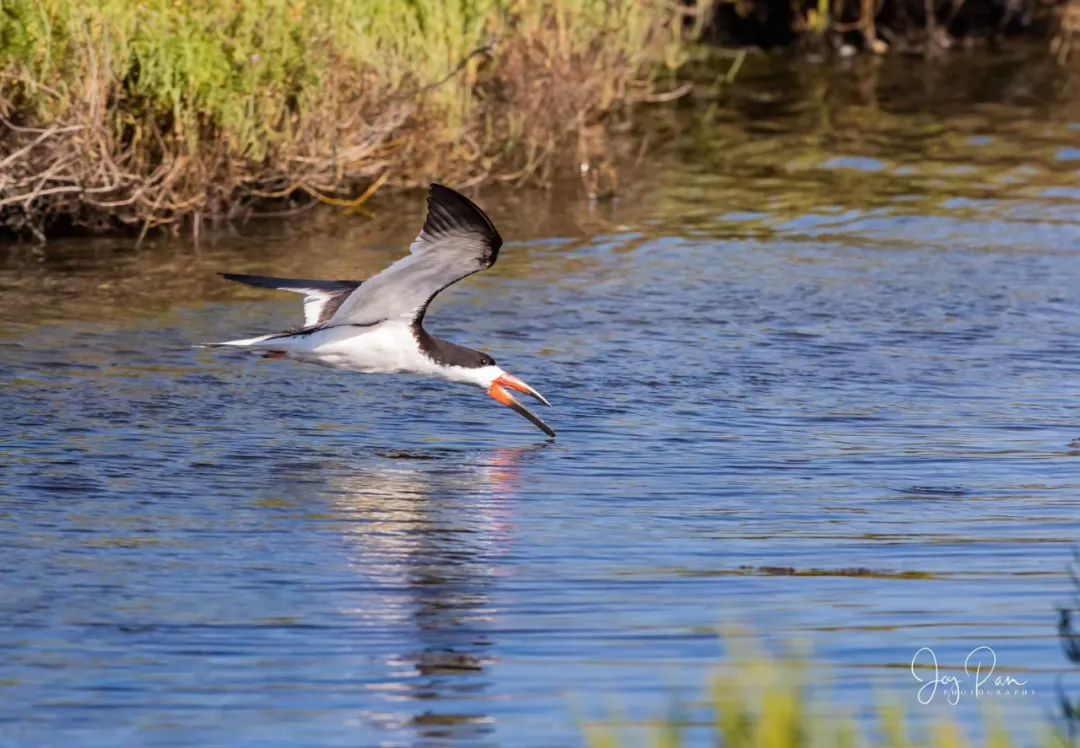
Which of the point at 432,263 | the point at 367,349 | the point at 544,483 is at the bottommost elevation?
the point at 544,483

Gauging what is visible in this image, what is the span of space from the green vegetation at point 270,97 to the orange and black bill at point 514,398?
3.52 metres

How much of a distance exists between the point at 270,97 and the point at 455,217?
4.46 m

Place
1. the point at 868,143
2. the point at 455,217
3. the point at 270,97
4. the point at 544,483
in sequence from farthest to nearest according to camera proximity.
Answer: the point at 868,143
the point at 270,97
the point at 455,217
the point at 544,483

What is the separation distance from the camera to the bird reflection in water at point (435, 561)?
5820 mm

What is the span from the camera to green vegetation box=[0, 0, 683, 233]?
1163 cm

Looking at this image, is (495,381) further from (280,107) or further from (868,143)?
(868,143)

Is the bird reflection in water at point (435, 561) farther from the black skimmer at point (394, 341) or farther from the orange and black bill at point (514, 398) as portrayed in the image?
the black skimmer at point (394, 341)

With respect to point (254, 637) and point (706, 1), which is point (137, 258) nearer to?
point (254, 637)

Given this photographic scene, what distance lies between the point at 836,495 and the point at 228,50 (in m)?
6.04

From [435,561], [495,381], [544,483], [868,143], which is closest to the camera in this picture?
[435,561]

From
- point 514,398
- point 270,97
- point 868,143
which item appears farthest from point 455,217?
point 868,143

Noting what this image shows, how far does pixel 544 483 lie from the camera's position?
26.9ft

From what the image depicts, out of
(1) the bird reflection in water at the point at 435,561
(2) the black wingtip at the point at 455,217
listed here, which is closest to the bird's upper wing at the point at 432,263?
(2) the black wingtip at the point at 455,217

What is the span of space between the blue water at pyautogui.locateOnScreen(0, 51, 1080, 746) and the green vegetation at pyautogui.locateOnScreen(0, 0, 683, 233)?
1.60ft
